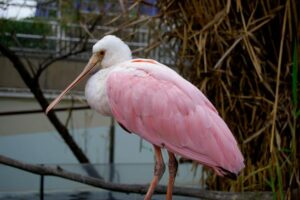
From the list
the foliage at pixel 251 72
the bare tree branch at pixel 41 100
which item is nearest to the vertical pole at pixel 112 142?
the bare tree branch at pixel 41 100

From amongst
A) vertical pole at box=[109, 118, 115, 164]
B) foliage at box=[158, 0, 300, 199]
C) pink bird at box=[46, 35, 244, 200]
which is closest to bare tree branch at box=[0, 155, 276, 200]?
foliage at box=[158, 0, 300, 199]

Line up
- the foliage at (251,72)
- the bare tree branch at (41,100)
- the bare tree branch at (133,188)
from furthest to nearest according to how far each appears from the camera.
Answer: the bare tree branch at (41,100)
the foliage at (251,72)
the bare tree branch at (133,188)

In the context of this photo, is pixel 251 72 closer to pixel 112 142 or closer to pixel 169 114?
pixel 169 114

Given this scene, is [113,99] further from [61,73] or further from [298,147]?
[61,73]

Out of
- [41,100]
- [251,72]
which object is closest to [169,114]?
[251,72]

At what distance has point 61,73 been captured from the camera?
6.84m

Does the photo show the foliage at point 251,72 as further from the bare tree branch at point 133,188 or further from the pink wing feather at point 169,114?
the pink wing feather at point 169,114

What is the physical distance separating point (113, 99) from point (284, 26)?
3.59 ft

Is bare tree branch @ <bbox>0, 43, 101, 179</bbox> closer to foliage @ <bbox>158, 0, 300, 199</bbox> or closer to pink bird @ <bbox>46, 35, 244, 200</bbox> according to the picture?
foliage @ <bbox>158, 0, 300, 199</bbox>

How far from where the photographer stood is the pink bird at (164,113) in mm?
2344

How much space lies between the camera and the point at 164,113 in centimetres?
245

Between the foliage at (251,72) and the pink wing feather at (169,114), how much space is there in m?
0.73

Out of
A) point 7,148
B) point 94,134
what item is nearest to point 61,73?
point 94,134

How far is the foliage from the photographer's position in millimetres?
3180
